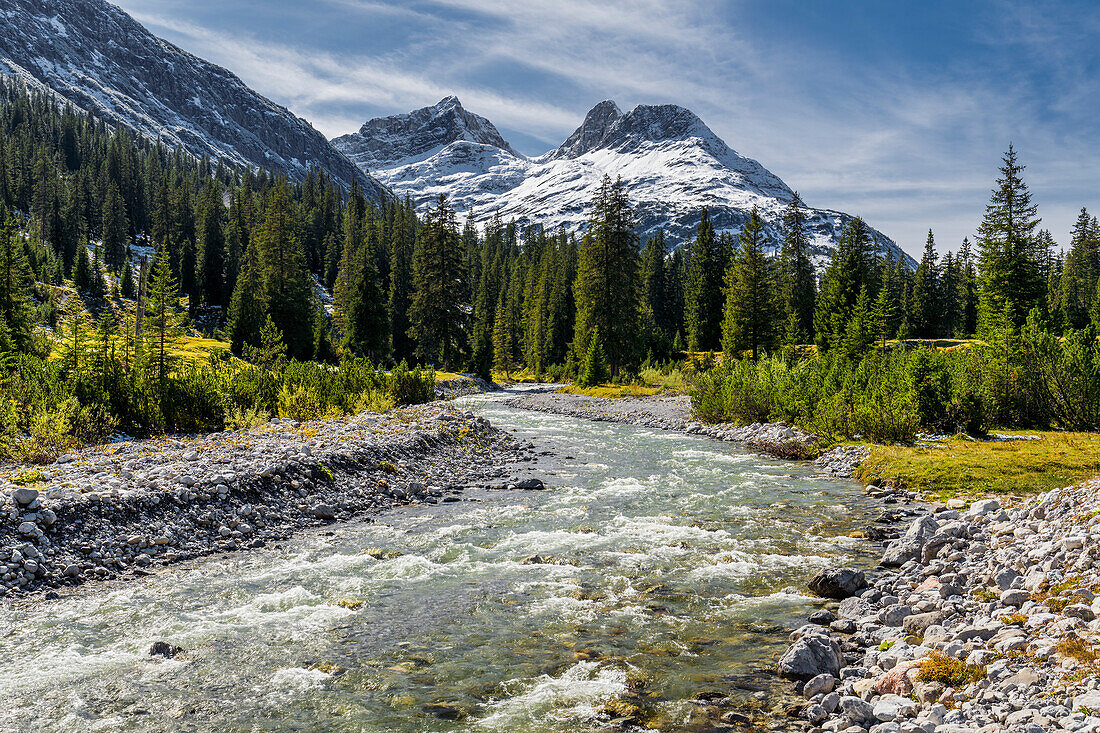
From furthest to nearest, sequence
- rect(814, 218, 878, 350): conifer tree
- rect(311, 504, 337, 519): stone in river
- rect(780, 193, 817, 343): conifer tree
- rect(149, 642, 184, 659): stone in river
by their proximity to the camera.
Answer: rect(780, 193, 817, 343): conifer tree
rect(814, 218, 878, 350): conifer tree
rect(311, 504, 337, 519): stone in river
rect(149, 642, 184, 659): stone in river

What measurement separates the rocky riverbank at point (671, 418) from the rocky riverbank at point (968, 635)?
9.47 meters

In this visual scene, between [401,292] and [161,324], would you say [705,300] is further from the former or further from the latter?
[161,324]

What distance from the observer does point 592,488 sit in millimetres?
16422

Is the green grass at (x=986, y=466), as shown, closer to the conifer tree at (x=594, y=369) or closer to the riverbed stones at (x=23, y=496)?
the riverbed stones at (x=23, y=496)

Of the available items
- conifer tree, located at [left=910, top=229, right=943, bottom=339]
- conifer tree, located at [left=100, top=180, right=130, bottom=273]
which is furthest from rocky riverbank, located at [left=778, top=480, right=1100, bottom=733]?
conifer tree, located at [left=100, top=180, right=130, bottom=273]

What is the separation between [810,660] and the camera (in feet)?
21.6

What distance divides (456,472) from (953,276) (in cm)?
11202

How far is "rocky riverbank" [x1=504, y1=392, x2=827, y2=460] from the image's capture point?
2221cm

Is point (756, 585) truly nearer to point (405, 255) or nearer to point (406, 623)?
point (406, 623)

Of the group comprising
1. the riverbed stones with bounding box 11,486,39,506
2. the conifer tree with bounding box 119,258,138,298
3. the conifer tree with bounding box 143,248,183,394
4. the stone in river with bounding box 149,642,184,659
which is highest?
the conifer tree with bounding box 119,258,138,298

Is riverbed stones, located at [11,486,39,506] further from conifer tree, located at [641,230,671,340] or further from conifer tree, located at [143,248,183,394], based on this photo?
conifer tree, located at [641,230,671,340]

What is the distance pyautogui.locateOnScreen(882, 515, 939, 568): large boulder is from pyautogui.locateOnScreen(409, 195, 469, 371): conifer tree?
60.2 meters

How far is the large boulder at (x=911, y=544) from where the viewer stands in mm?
10039

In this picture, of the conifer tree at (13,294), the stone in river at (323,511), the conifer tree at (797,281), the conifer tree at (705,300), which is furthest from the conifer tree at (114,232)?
the stone in river at (323,511)
